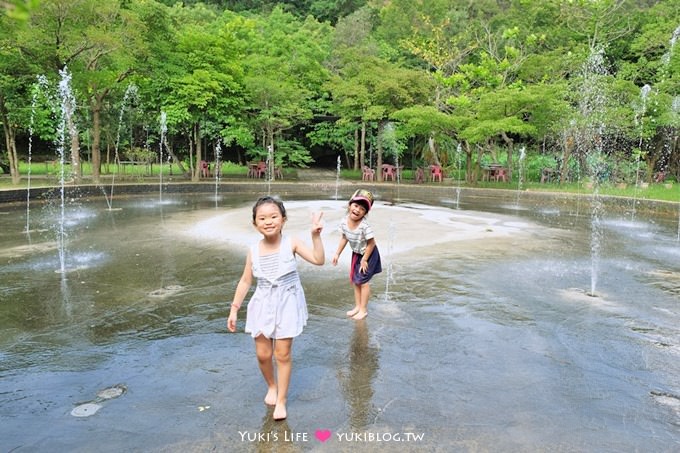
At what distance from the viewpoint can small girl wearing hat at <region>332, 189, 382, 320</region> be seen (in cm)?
469

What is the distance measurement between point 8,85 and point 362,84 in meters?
13.2

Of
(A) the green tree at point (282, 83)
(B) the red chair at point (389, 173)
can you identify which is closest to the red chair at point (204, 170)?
(A) the green tree at point (282, 83)

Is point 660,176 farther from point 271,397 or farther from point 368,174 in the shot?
point 271,397

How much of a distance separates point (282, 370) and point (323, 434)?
0.43 m

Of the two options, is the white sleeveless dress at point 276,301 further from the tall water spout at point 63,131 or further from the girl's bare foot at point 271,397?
the tall water spout at point 63,131

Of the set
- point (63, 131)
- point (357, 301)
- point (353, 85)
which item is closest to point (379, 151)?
point (353, 85)

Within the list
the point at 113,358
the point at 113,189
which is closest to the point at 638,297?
the point at 113,358

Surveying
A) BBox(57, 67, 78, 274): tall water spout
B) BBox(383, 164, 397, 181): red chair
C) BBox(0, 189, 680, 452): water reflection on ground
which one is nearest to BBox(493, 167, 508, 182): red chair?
BBox(383, 164, 397, 181): red chair

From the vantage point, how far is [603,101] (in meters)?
21.6

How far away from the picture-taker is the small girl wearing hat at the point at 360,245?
469 centimetres

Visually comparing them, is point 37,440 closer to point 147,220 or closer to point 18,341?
point 18,341

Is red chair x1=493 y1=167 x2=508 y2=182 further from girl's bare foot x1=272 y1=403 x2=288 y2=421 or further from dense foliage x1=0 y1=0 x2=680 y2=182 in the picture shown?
girl's bare foot x1=272 y1=403 x2=288 y2=421

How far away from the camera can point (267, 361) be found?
321cm

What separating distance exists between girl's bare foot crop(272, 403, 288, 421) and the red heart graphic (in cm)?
24
